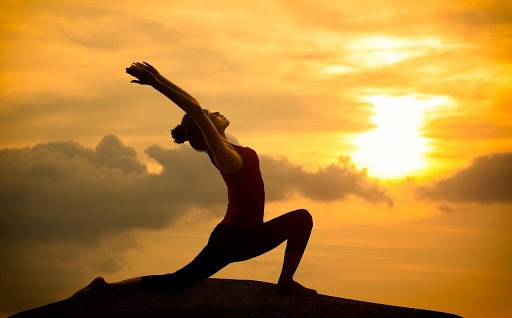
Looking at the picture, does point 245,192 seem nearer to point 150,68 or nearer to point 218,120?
point 218,120

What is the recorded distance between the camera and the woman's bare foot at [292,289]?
8211 mm

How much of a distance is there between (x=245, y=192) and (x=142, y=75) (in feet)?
5.78

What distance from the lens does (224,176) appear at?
744 centimetres

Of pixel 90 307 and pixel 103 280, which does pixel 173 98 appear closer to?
pixel 103 280

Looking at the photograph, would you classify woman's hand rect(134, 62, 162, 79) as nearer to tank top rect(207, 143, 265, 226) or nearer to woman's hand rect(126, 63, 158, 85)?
woman's hand rect(126, 63, 158, 85)

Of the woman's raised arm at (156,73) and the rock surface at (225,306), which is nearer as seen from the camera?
the woman's raised arm at (156,73)

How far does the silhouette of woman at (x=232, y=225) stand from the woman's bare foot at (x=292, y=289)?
22.7 inches

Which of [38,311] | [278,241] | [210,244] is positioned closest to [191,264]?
[210,244]

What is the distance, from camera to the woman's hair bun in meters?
7.48

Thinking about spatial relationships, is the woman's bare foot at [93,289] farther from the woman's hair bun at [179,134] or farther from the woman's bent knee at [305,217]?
the woman's bent knee at [305,217]

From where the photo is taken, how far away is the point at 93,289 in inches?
311

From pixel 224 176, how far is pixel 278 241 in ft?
3.38

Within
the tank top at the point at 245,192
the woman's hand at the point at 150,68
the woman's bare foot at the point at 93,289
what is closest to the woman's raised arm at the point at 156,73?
the woman's hand at the point at 150,68

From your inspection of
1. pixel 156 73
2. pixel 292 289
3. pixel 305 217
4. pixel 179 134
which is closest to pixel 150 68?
pixel 156 73
